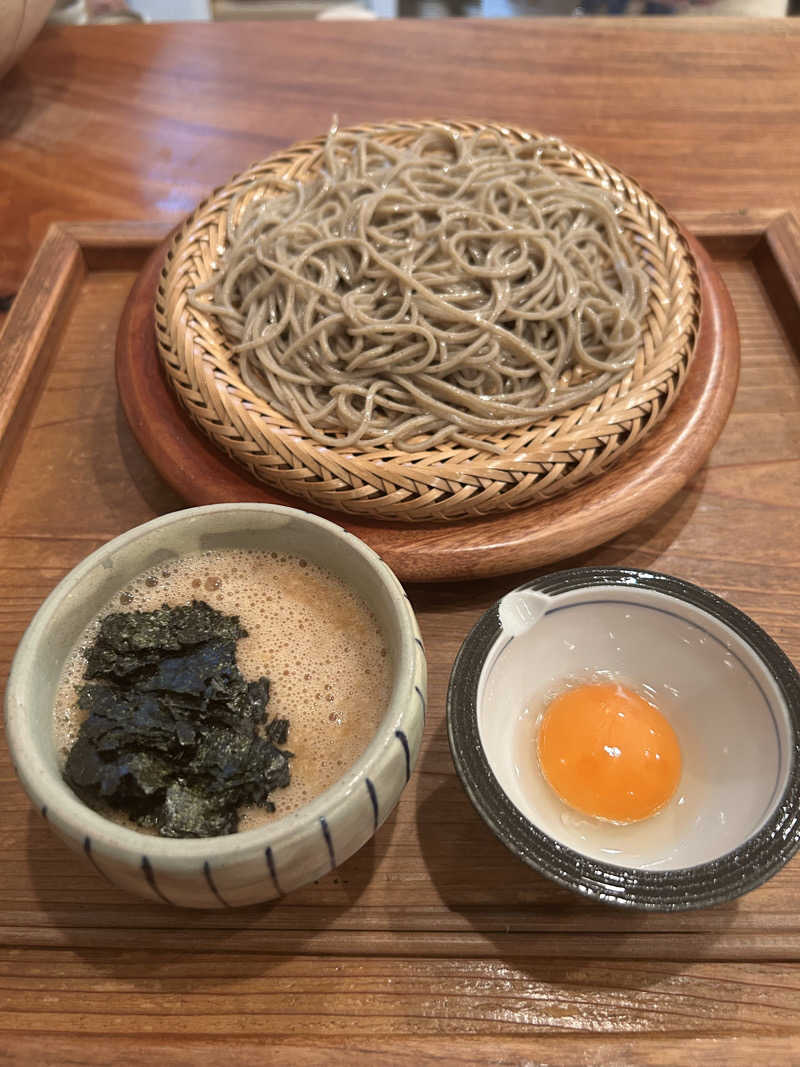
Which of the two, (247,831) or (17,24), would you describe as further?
(17,24)

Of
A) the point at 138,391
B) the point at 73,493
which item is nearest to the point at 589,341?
the point at 138,391

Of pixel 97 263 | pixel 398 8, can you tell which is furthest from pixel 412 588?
pixel 398 8

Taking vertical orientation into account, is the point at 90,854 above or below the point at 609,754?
above

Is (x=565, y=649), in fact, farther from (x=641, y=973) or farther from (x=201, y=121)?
(x=201, y=121)

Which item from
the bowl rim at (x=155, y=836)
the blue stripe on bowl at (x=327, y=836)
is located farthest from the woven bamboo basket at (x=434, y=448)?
the blue stripe on bowl at (x=327, y=836)

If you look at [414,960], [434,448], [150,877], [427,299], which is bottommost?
[414,960]

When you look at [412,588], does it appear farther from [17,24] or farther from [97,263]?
[17,24]

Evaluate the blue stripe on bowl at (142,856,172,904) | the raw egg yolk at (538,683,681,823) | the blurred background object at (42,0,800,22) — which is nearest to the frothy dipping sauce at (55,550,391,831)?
the blue stripe on bowl at (142,856,172,904)

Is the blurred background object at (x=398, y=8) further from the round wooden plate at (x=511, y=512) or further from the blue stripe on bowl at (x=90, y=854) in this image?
the blue stripe on bowl at (x=90, y=854)
